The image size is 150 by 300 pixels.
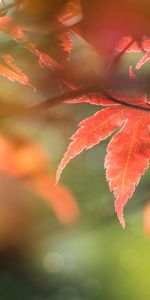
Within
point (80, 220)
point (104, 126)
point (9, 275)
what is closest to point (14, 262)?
point (9, 275)

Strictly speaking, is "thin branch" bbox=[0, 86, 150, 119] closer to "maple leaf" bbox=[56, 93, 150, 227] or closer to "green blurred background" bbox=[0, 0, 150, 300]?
"maple leaf" bbox=[56, 93, 150, 227]

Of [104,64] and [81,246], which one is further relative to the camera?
[81,246]

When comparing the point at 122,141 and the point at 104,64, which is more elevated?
the point at 104,64

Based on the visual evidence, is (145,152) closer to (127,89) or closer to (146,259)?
(127,89)

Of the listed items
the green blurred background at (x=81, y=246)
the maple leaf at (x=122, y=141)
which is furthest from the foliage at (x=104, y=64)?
the green blurred background at (x=81, y=246)

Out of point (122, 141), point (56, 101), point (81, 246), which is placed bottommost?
point (81, 246)

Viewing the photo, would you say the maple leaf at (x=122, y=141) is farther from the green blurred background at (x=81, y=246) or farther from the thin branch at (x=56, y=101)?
the green blurred background at (x=81, y=246)

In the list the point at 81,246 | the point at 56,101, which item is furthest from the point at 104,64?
the point at 81,246

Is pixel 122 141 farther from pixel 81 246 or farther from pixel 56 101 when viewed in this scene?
pixel 81 246

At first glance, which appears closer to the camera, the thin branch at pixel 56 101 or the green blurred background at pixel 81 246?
the thin branch at pixel 56 101

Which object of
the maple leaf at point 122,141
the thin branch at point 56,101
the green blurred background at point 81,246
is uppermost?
the thin branch at point 56,101
